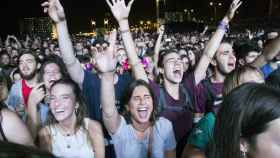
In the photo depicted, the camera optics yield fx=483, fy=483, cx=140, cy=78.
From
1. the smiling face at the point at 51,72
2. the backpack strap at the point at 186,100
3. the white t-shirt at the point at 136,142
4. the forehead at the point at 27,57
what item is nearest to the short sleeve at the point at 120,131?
the white t-shirt at the point at 136,142

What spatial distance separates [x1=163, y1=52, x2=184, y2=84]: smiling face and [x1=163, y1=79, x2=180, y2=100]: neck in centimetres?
3

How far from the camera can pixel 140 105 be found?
138 inches

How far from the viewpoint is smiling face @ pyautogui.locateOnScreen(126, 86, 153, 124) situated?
11.5 ft

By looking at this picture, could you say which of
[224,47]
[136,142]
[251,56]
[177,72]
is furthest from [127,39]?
[251,56]

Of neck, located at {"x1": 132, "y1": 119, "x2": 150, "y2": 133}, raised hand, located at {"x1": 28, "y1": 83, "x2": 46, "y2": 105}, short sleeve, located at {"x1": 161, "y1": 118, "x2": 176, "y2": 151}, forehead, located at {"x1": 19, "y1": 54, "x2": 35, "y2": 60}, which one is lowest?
short sleeve, located at {"x1": 161, "y1": 118, "x2": 176, "y2": 151}

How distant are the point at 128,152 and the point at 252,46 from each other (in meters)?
3.04

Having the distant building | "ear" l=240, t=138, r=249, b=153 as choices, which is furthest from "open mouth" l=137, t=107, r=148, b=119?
the distant building

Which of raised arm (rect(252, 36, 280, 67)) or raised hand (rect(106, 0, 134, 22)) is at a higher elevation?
raised hand (rect(106, 0, 134, 22))

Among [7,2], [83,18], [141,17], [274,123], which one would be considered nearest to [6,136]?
[274,123]

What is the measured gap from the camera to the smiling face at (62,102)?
3369 mm

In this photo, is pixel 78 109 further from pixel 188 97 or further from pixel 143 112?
pixel 188 97

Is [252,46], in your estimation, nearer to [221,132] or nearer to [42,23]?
[221,132]

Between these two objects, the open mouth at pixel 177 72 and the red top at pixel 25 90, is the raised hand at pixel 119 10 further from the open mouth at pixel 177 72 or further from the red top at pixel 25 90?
the red top at pixel 25 90

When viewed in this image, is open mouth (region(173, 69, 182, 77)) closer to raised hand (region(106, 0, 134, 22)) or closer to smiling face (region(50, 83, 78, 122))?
raised hand (region(106, 0, 134, 22))
